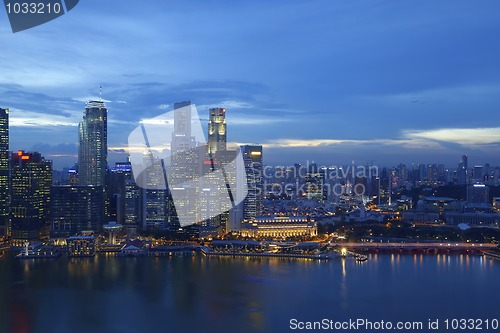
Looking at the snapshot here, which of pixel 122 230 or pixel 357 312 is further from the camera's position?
pixel 122 230

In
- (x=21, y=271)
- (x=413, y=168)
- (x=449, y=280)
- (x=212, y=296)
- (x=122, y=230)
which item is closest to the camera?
(x=212, y=296)

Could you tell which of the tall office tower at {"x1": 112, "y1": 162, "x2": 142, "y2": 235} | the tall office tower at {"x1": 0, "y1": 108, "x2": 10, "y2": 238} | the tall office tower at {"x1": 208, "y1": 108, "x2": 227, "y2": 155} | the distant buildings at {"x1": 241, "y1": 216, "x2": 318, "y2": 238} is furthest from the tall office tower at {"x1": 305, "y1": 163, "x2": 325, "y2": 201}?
the tall office tower at {"x1": 0, "y1": 108, "x2": 10, "y2": 238}

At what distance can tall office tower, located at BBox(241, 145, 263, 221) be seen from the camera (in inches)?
490

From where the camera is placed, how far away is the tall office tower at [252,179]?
12453 millimetres

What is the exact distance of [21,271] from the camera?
7.61m

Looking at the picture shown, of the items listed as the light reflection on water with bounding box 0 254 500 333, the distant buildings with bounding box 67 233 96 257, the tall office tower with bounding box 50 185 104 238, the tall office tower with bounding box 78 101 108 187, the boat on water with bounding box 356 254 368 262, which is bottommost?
the light reflection on water with bounding box 0 254 500 333

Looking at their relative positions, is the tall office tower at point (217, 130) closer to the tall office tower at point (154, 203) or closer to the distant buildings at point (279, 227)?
the tall office tower at point (154, 203)

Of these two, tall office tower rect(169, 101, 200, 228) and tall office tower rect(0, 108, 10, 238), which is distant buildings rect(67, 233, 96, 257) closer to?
tall office tower rect(169, 101, 200, 228)

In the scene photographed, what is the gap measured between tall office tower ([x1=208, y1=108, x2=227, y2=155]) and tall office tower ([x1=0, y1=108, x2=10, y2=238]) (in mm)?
5045

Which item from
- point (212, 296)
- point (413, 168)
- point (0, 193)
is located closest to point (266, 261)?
point (212, 296)

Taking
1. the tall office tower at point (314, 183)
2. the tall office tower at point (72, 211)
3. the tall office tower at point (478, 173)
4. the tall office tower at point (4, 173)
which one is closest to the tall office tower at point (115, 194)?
the tall office tower at point (72, 211)

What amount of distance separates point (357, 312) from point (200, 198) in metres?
6.80

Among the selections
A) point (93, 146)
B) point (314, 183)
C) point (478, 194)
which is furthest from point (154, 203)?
point (478, 194)

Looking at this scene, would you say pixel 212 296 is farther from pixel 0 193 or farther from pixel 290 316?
pixel 0 193
